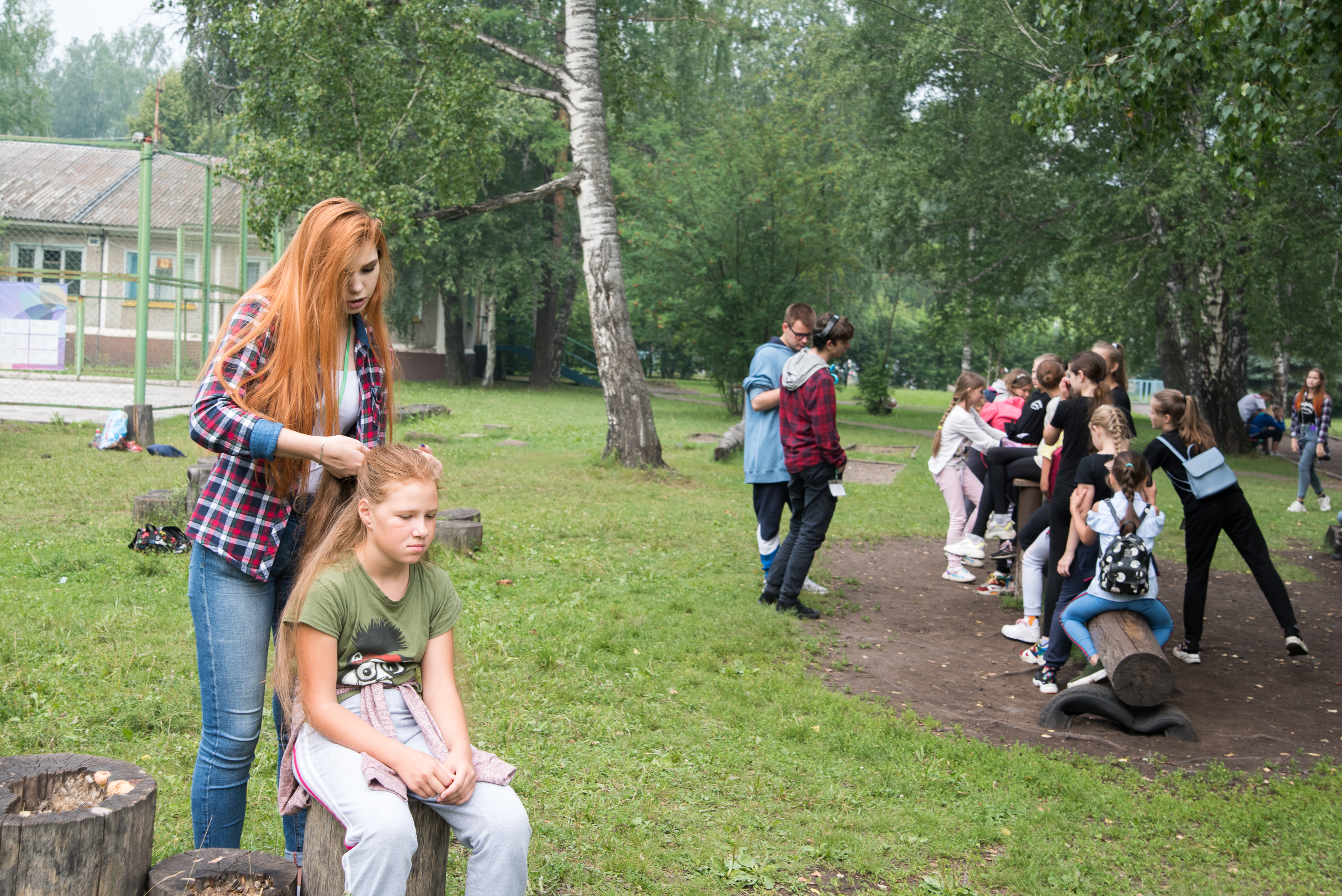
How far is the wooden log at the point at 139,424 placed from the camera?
42.1ft

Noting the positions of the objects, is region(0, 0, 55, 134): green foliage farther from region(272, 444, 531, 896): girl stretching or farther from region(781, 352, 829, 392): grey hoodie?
region(272, 444, 531, 896): girl stretching

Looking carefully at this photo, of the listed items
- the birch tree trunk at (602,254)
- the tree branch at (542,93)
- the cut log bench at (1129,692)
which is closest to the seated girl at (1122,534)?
the cut log bench at (1129,692)

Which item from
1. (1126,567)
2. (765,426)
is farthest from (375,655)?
(765,426)

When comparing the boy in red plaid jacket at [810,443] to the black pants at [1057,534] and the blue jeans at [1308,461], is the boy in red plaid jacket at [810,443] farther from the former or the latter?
the blue jeans at [1308,461]

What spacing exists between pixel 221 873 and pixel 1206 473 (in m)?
5.83

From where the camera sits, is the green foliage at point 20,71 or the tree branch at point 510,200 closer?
the tree branch at point 510,200

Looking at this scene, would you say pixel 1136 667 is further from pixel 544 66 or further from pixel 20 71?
pixel 20 71

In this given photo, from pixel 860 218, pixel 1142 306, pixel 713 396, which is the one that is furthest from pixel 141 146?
pixel 713 396

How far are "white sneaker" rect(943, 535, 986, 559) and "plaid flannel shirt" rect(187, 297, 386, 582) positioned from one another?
687cm

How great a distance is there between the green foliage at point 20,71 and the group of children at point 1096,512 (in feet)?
151

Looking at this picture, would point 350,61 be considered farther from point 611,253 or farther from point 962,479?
point 962,479

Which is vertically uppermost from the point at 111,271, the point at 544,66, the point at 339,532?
the point at 544,66

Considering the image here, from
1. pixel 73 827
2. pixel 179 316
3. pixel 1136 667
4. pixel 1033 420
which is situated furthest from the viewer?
pixel 179 316

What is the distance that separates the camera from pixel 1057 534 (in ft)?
20.9
